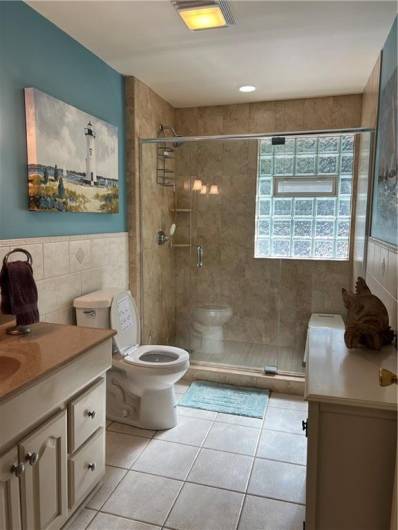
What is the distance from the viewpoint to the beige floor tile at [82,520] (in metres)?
1.66

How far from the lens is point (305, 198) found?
367 cm

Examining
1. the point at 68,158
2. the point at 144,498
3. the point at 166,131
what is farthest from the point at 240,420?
the point at 166,131

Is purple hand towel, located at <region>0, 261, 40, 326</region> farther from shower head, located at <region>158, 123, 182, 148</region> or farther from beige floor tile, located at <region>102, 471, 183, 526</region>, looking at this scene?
shower head, located at <region>158, 123, 182, 148</region>

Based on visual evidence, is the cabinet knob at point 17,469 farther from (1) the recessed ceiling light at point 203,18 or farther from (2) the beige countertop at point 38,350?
(1) the recessed ceiling light at point 203,18

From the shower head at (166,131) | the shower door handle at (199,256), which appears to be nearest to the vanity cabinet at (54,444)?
the shower door handle at (199,256)

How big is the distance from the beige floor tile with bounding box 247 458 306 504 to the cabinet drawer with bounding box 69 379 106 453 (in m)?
0.86

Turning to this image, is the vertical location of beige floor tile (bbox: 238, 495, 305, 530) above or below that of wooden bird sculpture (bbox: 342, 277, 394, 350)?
below

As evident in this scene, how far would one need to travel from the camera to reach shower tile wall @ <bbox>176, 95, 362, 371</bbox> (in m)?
3.60

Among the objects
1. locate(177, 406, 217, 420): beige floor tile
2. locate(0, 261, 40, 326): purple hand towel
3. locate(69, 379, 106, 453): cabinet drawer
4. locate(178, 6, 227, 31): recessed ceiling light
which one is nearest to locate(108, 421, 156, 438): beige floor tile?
locate(177, 406, 217, 420): beige floor tile

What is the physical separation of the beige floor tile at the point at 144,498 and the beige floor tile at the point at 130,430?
1.22 ft

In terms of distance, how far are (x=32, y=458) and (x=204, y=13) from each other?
215 centimetres

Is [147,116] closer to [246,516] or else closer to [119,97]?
[119,97]

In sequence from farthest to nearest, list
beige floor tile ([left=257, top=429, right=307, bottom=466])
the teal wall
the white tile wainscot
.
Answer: beige floor tile ([left=257, top=429, right=307, bottom=466]), the white tile wainscot, the teal wall

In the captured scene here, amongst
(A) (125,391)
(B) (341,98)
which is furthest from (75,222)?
Answer: (B) (341,98)
